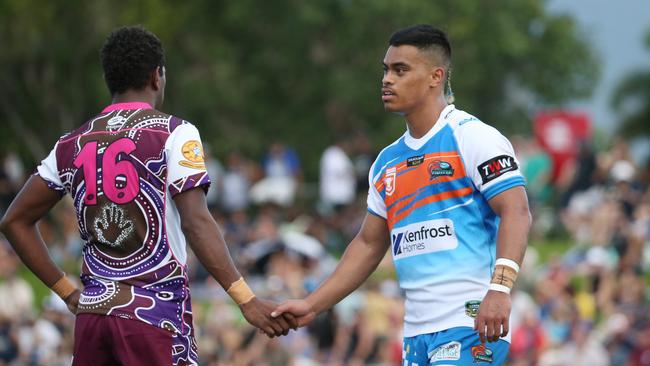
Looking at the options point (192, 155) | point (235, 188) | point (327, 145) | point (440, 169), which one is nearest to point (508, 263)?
point (440, 169)

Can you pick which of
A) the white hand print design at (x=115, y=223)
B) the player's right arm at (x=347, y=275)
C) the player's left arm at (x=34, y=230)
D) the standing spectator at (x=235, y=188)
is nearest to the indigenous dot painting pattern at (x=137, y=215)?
the white hand print design at (x=115, y=223)

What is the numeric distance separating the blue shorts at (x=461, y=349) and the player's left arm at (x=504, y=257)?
0.20 m

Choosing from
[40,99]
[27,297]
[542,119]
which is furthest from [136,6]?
[27,297]

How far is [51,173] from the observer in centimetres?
713

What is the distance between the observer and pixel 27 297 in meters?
17.3

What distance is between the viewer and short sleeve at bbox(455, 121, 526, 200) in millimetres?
6910

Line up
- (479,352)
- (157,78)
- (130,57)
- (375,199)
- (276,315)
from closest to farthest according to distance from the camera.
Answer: (479,352) → (130,57) → (157,78) → (375,199) → (276,315)

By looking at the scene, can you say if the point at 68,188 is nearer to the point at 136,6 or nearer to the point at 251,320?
the point at 251,320

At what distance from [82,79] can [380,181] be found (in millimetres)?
29489

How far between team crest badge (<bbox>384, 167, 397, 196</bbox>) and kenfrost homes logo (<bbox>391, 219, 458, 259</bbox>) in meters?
0.22

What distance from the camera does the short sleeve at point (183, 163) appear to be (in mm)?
6855

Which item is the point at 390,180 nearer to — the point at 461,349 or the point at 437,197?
the point at 437,197

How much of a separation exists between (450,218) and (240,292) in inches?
48.1

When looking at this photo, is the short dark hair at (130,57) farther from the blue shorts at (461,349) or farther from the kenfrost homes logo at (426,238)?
the blue shorts at (461,349)
